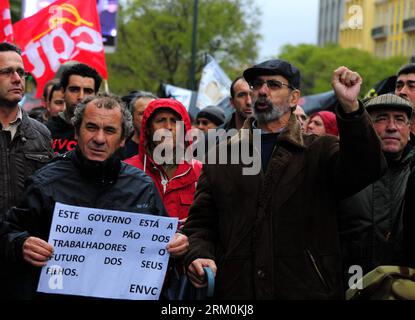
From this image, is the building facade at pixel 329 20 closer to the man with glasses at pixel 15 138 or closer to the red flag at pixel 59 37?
the red flag at pixel 59 37

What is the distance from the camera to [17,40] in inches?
409

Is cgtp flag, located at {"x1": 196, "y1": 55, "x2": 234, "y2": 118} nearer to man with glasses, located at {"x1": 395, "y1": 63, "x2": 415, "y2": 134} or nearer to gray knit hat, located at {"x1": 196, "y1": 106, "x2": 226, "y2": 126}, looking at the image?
gray knit hat, located at {"x1": 196, "y1": 106, "x2": 226, "y2": 126}

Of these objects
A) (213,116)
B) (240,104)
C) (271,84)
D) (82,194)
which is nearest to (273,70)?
(271,84)

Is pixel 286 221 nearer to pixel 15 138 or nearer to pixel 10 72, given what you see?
pixel 15 138

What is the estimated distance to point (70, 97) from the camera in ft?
26.9

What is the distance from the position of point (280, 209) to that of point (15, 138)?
2.01 m

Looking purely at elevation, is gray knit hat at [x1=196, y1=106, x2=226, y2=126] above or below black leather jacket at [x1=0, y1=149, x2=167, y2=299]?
above

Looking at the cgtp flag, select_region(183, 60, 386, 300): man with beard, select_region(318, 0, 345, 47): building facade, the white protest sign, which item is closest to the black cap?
select_region(183, 60, 386, 300): man with beard

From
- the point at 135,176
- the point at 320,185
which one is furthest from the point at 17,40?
the point at 320,185

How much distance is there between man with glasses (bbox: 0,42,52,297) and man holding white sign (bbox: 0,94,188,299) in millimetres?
696

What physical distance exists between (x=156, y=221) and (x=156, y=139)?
5.41 ft

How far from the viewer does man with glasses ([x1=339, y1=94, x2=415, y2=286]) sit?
5375 mm

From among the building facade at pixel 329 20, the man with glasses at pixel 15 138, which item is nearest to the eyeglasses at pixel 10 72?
the man with glasses at pixel 15 138

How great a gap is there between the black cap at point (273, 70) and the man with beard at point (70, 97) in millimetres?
3155
